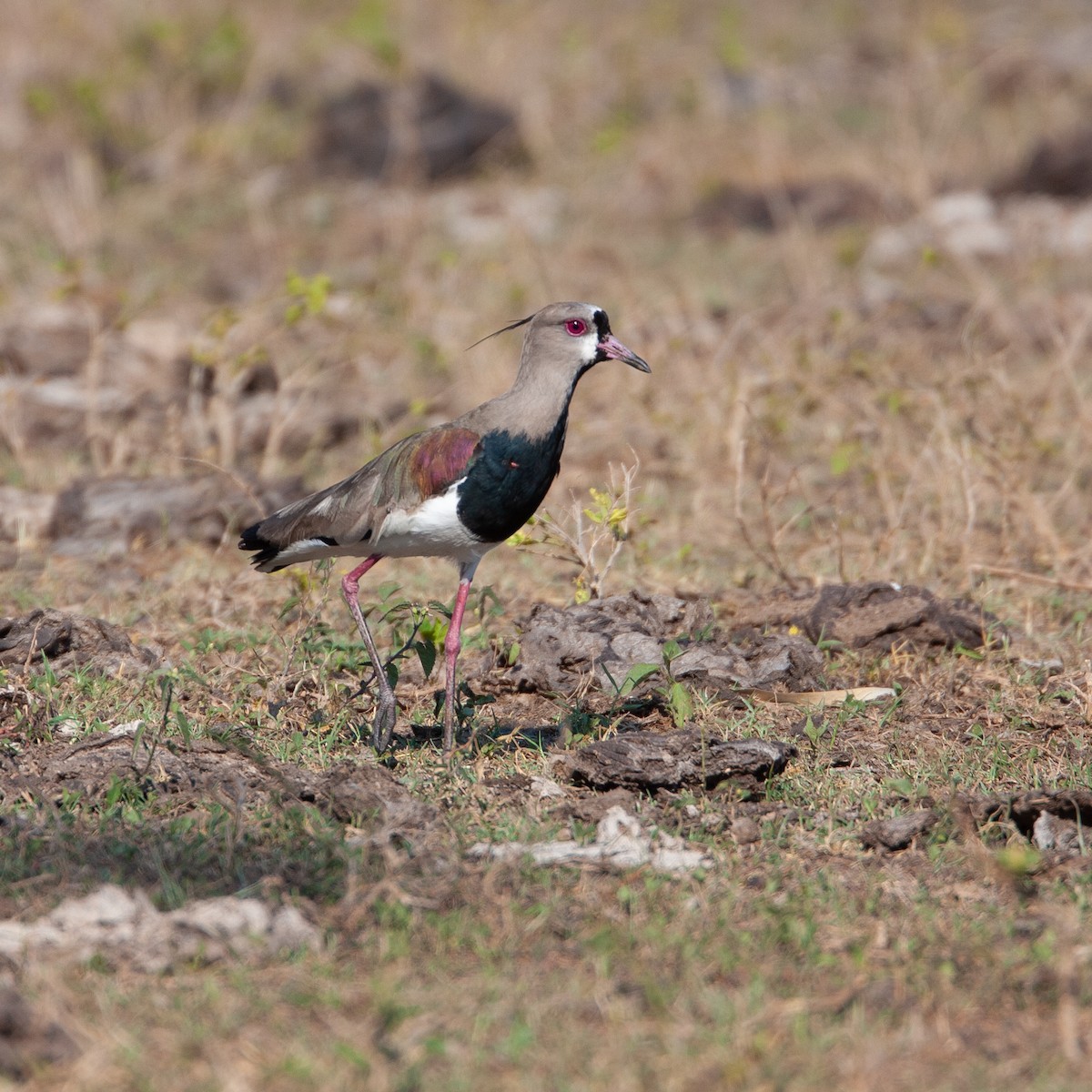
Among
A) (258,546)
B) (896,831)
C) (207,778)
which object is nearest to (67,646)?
(258,546)

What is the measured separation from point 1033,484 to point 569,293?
389 cm

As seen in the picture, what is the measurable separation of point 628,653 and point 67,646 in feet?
6.17

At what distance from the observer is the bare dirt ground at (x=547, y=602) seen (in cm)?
325

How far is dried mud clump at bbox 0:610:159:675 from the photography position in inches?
203

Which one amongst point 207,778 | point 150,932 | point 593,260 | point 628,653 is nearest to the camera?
point 150,932

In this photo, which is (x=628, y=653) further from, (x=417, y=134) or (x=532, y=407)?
(x=417, y=134)

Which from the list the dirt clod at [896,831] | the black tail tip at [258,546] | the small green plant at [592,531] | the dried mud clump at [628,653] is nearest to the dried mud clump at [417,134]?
the small green plant at [592,531]

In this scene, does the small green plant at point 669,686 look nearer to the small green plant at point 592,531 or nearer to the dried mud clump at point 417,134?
the small green plant at point 592,531

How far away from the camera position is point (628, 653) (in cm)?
522

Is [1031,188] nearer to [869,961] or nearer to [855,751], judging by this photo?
[855,751]

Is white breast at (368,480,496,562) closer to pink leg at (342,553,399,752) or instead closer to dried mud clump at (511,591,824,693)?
pink leg at (342,553,399,752)

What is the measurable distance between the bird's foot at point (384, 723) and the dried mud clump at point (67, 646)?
986 mm

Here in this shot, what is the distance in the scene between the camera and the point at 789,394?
7844 mm

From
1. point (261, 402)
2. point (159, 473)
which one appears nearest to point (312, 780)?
point (159, 473)
